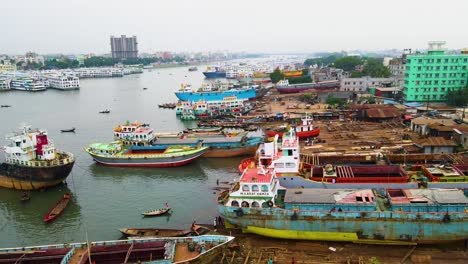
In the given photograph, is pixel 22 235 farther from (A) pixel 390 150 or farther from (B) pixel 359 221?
(A) pixel 390 150

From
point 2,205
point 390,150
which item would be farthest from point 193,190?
point 390,150

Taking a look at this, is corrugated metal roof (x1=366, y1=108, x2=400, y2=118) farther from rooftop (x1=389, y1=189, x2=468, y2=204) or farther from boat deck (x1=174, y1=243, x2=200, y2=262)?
boat deck (x1=174, y1=243, x2=200, y2=262)

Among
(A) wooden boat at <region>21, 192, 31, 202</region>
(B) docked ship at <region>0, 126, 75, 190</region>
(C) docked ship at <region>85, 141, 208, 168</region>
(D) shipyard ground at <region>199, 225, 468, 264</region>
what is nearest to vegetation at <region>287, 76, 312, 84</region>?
(C) docked ship at <region>85, 141, 208, 168</region>

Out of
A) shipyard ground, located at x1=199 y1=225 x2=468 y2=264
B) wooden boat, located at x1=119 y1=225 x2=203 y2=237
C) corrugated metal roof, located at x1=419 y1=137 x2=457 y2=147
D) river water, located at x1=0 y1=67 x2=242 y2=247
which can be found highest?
corrugated metal roof, located at x1=419 y1=137 x2=457 y2=147

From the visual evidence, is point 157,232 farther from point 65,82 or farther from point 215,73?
point 215,73

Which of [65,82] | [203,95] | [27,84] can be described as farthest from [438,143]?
[27,84]

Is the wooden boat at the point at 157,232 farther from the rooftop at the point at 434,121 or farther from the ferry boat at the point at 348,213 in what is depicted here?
the rooftop at the point at 434,121

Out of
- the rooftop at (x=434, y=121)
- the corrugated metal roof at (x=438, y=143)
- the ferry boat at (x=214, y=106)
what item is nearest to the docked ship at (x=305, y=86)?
the ferry boat at (x=214, y=106)
